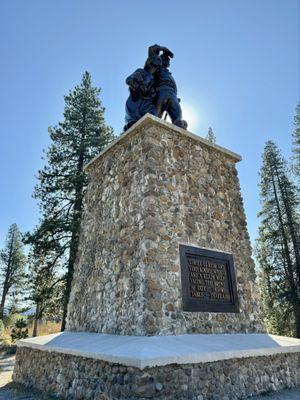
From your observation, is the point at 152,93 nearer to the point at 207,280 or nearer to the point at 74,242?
the point at 207,280


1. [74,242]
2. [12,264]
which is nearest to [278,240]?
[74,242]

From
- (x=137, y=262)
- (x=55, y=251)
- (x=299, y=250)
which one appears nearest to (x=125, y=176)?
(x=137, y=262)

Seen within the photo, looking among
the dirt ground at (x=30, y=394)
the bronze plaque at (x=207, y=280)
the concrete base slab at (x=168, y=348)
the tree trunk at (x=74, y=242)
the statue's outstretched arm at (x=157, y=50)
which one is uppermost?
the statue's outstretched arm at (x=157, y=50)

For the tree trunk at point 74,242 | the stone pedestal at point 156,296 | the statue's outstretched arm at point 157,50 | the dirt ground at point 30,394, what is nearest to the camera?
the stone pedestal at point 156,296

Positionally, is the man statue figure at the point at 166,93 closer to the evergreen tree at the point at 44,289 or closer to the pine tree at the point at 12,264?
the evergreen tree at the point at 44,289

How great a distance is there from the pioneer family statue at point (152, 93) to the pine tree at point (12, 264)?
27.6 m

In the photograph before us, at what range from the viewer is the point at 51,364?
16.0ft

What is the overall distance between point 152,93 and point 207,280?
4.14 meters

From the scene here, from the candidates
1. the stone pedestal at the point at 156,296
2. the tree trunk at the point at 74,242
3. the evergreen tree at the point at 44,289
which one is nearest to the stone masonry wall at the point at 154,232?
the stone pedestal at the point at 156,296

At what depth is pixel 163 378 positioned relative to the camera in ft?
10.6

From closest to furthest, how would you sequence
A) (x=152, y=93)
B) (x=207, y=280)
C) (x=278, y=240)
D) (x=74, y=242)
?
(x=207, y=280)
(x=152, y=93)
(x=74, y=242)
(x=278, y=240)

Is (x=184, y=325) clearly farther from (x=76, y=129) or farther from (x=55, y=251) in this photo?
(x=76, y=129)

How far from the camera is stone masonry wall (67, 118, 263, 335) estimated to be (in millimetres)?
4551

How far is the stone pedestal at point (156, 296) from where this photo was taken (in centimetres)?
354
